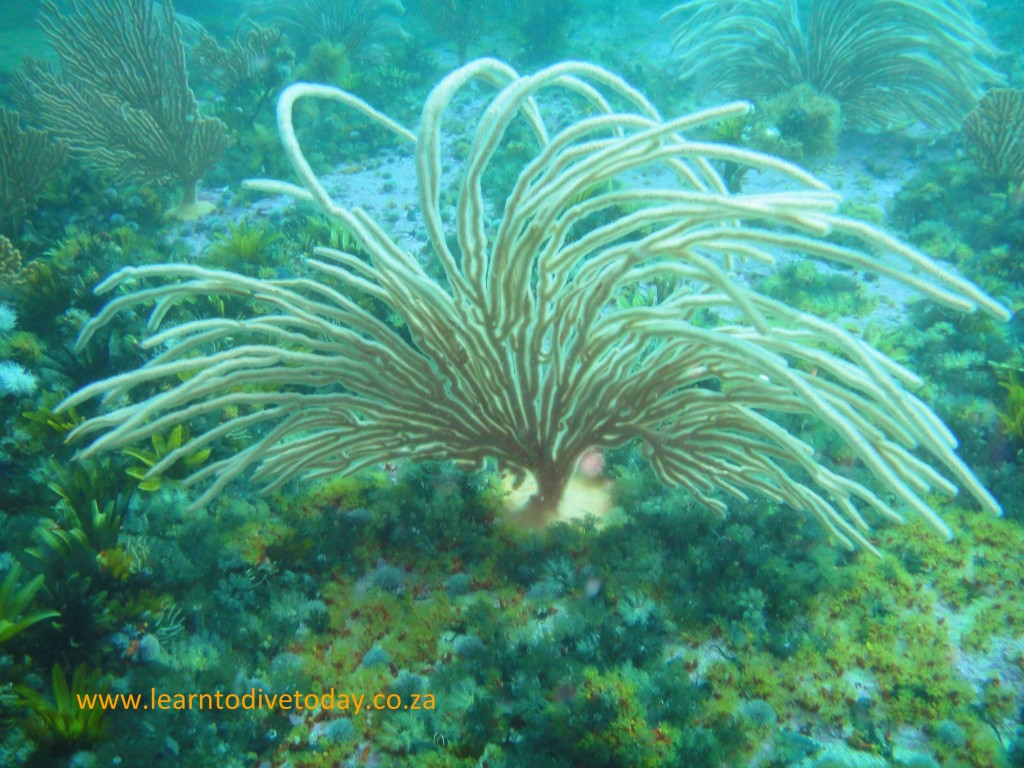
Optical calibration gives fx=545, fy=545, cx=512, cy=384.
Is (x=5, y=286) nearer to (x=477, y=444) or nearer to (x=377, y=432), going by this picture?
(x=377, y=432)

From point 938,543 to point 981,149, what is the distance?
25.3 ft

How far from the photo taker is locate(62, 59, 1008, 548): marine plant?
2.16 m

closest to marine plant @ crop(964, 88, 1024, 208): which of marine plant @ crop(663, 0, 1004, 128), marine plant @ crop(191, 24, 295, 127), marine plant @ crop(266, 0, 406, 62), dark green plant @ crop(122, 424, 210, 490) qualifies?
marine plant @ crop(663, 0, 1004, 128)

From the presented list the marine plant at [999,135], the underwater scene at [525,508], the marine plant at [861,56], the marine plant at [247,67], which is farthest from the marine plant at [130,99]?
the marine plant at [999,135]

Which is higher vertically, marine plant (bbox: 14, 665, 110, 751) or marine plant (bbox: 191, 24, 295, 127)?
marine plant (bbox: 191, 24, 295, 127)

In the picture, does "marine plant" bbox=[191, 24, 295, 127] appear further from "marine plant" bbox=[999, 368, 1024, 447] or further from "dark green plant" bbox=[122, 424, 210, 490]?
"marine plant" bbox=[999, 368, 1024, 447]

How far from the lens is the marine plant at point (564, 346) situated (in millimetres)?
2156

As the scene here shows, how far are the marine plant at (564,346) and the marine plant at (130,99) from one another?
248 inches

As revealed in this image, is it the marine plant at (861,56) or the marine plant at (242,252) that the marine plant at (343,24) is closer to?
the marine plant at (861,56)

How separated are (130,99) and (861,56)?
12098mm

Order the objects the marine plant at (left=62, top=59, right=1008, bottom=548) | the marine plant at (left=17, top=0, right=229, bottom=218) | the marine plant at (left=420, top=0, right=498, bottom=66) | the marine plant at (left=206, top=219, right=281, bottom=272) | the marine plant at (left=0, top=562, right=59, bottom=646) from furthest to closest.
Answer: the marine plant at (left=420, top=0, right=498, bottom=66) → the marine plant at (left=17, top=0, right=229, bottom=218) → the marine plant at (left=206, top=219, right=281, bottom=272) → the marine plant at (left=0, top=562, right=59, bottom=646) → the marine plant at (left=62, top=59, right=1008, bottom=548)

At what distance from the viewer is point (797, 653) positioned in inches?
119

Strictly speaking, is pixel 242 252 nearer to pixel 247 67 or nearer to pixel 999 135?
pixel 247 67

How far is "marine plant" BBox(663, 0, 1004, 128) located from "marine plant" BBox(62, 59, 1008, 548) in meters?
9.09
